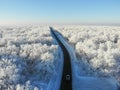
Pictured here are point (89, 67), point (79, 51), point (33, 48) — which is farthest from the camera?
point (79, 51)

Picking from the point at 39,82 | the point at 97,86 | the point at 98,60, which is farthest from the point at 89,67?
the point at 39,82

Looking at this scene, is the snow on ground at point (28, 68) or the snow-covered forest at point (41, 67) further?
the snow-covered forest at point (41, 67)

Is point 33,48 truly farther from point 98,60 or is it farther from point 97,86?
point 97,86

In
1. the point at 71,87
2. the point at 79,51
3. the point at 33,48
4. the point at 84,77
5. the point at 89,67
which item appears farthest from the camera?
the point at 79,51

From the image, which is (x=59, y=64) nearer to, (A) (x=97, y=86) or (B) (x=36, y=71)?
(B) (x=36, y=71)

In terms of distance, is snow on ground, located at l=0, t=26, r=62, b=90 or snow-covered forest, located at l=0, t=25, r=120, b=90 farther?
snow-covered forest, located at l=0, t=25, r=120, b=90

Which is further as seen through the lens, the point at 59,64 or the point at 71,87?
the point at 59,64

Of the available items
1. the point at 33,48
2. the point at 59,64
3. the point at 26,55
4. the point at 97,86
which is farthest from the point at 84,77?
the point at 33,48

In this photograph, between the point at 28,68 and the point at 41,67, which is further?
the point at 28,68

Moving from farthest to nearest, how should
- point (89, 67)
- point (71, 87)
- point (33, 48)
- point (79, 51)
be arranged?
point (79, 51) < point (33, 48) < point (89, 67) < point (71, 87)
